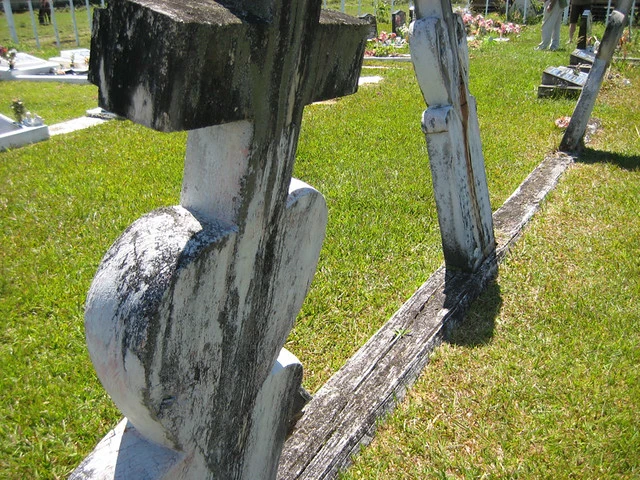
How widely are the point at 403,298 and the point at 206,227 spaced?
7.56 ft

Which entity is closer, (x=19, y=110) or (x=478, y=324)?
(x=478, y=324)

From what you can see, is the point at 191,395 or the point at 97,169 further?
the point at 97,169

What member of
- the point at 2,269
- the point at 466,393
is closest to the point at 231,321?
the point at 466,393

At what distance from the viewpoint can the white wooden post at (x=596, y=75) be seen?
535 centimetres

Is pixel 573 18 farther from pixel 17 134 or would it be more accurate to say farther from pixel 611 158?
pixel 17 134

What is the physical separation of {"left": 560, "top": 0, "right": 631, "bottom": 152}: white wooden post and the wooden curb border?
2.53m

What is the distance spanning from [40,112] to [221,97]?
8.20 meters

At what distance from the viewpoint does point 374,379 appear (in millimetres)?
2535

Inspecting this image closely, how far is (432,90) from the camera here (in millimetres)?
3094

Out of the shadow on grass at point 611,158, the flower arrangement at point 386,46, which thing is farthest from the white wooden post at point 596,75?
the flower arrangement at point 386,46

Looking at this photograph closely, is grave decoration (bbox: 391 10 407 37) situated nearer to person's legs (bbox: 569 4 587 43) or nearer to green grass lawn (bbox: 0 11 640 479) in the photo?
person's legs (bbox: 569 4 587 43)

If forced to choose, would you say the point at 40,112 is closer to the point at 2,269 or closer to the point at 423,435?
the point at 2,269

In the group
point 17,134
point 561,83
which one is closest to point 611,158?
point 561,83

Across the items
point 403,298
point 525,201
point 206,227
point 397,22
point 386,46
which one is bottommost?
point 403,298
